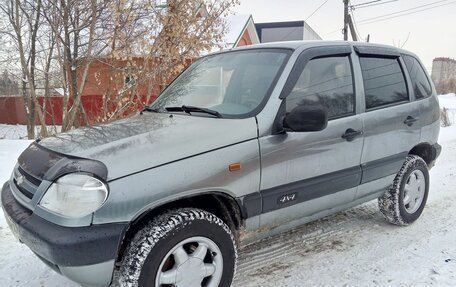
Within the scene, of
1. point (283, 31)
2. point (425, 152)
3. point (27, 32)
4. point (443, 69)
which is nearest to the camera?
point (425, 152)

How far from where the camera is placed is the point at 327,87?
326cm

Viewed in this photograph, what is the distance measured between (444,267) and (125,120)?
115 inches

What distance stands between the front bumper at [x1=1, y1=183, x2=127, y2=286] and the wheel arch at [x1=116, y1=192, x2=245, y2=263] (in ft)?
0.41

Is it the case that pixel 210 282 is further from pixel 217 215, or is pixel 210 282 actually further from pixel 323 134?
pixel 323 134

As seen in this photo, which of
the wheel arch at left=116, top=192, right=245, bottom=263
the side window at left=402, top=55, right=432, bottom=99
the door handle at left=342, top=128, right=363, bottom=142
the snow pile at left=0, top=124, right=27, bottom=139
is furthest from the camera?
the snow pile at left=0, top=124, right=27, bottom=139

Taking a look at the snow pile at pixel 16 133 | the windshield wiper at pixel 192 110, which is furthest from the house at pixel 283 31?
the windshield wiper at pixel 192 110

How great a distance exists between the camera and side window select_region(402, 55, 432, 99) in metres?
4.11

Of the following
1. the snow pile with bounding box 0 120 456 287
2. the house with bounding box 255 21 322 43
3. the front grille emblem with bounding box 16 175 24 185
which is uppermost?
the house with bounding box 255 21 322 43

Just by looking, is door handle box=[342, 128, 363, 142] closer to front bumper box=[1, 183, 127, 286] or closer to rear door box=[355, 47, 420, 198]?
rear door box=[355, 47, 420, 198]

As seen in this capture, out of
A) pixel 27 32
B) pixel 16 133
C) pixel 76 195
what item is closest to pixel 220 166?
pixel 76 195

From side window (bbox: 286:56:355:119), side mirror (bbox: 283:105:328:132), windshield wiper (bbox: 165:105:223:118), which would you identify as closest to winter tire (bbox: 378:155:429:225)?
side window (bbox: 286:56:355:119)

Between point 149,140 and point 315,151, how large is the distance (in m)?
1.33

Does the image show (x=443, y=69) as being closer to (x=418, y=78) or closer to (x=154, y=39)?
(x=154, y=39)

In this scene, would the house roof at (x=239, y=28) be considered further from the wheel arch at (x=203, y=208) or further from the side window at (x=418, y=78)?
the wheel arch at (x=203, y=208)
